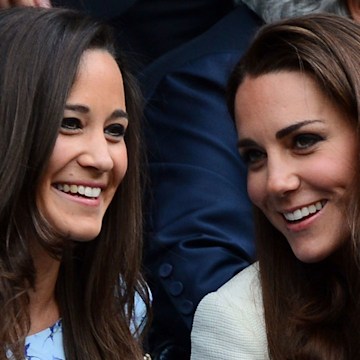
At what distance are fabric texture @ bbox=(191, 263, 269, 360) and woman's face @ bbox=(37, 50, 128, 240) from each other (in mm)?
536

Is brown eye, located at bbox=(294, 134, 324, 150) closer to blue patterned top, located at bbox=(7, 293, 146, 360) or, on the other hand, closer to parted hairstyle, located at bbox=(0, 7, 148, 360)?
parted hairstyle, located at bbox=(0, 7, 148, 360)

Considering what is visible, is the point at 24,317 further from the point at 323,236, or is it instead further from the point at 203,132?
the point at 203,132

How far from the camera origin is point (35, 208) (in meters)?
3.52

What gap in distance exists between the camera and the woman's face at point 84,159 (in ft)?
11.6

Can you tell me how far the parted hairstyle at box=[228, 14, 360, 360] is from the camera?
383 centimetres

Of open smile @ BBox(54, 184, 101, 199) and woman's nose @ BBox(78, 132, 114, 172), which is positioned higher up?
woman's nose @ BBox(78, 132, 114, 172)

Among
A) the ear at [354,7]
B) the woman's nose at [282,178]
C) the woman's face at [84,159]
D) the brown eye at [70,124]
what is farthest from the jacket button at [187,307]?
the ear at [354,7]

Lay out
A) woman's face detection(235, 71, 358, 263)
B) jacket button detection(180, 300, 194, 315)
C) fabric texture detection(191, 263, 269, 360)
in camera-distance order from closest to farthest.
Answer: woman's face detection(235, 71, 358, 263) < fabric texture detection(191, 263, 269, 360) < jacket button detection(180, 300, 194, 315)

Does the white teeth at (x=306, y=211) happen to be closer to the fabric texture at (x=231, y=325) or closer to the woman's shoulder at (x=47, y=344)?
the fabric texture at (x=231, y=325)

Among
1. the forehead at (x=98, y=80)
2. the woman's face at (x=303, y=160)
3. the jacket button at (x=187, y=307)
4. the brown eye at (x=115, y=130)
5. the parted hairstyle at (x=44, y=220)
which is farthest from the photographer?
the jacket button at (x=187, y=307)

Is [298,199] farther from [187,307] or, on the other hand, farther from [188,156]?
[188,156]

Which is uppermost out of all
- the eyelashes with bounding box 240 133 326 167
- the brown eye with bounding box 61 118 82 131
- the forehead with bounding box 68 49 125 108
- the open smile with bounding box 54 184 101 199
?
the forehead with bounding box 68 49 125 108

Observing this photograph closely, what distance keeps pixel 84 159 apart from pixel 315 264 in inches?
34.2

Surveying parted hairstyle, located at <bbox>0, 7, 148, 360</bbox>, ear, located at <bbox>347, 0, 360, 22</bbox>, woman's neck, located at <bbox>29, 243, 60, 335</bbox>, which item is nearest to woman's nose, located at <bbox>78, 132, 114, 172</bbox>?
parted hairstyle, located at <bbox>0, 7, 148, 360</bbox>
